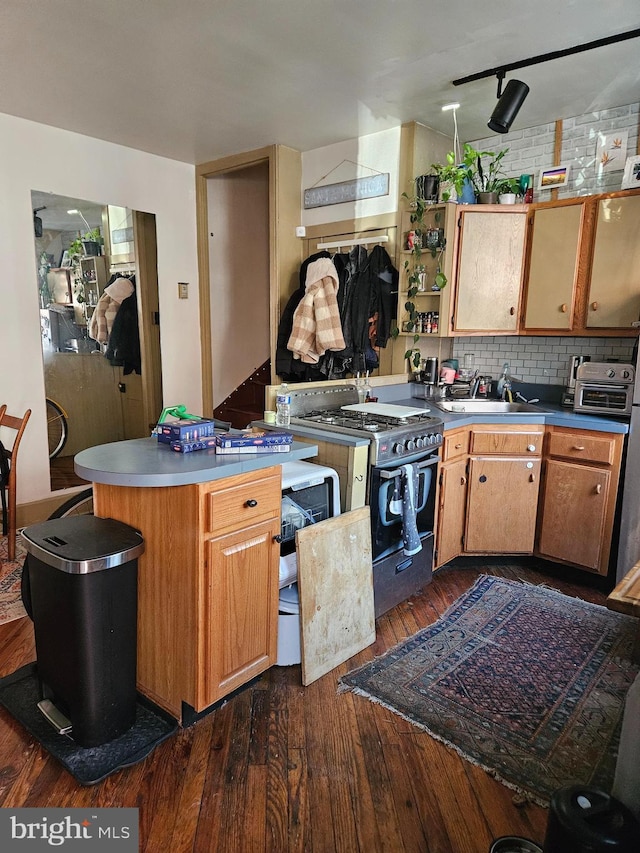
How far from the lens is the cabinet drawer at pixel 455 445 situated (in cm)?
291

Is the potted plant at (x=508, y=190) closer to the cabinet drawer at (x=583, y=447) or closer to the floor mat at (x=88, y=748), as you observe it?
the cabinet drawer at (x=583, y=447)

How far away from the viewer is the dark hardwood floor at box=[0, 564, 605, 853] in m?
1.49

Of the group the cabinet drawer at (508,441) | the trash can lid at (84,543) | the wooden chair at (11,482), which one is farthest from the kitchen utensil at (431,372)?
the wooden chair at (11,482)

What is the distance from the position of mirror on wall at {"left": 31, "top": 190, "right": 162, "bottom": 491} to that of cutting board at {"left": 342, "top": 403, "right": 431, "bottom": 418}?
210cm

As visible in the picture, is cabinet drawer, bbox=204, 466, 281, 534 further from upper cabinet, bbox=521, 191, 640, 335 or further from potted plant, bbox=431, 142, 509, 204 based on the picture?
potted plant, bbox=431, 142, 509, 204

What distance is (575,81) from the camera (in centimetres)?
294

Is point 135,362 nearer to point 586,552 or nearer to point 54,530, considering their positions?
point 54,530

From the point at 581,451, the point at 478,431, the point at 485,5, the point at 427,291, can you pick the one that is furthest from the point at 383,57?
the point at 581,451

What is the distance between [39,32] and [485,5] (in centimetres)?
201

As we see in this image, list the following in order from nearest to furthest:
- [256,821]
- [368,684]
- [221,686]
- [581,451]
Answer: [256,821], [221,686], [368,684], [581,451]

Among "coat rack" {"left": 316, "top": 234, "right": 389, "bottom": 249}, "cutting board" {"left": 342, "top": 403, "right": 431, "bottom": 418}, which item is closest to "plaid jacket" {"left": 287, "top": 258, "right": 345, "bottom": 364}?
"coat rack" {"left": 316, "top": 234, "right": 389, "bottom": 249}

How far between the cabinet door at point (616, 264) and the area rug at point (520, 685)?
1.61 meters

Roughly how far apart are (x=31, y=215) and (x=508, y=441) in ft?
11.3

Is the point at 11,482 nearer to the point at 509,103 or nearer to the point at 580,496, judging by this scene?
the point at 580,496
